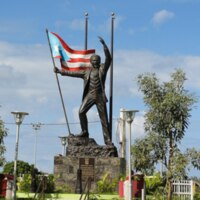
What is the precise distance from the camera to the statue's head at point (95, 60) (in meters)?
23.7

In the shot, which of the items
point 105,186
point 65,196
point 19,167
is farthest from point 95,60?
point 19,167

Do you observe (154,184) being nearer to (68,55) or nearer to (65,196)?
(65,196)

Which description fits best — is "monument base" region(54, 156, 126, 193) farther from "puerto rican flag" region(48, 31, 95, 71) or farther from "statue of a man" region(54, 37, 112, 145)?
"puerto rican flag" region(48, 31, 95, 71)

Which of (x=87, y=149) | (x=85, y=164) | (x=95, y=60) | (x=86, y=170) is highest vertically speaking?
(x=95, y=60)

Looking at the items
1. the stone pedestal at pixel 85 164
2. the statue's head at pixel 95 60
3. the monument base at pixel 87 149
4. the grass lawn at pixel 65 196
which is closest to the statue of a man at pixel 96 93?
the statue's head at pixel 95 60

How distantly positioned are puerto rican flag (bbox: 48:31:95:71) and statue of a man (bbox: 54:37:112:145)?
540 millimetres

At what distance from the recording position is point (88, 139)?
23719 mm

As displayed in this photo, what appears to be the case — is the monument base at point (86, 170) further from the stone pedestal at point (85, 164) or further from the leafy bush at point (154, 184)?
the leafy bush at point (154, 184)

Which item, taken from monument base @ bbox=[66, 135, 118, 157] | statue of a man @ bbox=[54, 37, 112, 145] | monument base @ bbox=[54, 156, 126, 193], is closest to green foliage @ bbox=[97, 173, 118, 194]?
monument base @ bbox=[54, 156, 126, 193]

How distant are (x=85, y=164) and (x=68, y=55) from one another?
520 centimetres

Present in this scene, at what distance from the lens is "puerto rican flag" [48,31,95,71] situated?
79.9 feet

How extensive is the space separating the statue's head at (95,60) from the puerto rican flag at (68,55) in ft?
1.54

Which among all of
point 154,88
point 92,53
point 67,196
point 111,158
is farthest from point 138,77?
point 67,196

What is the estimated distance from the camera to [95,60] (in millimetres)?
23688
